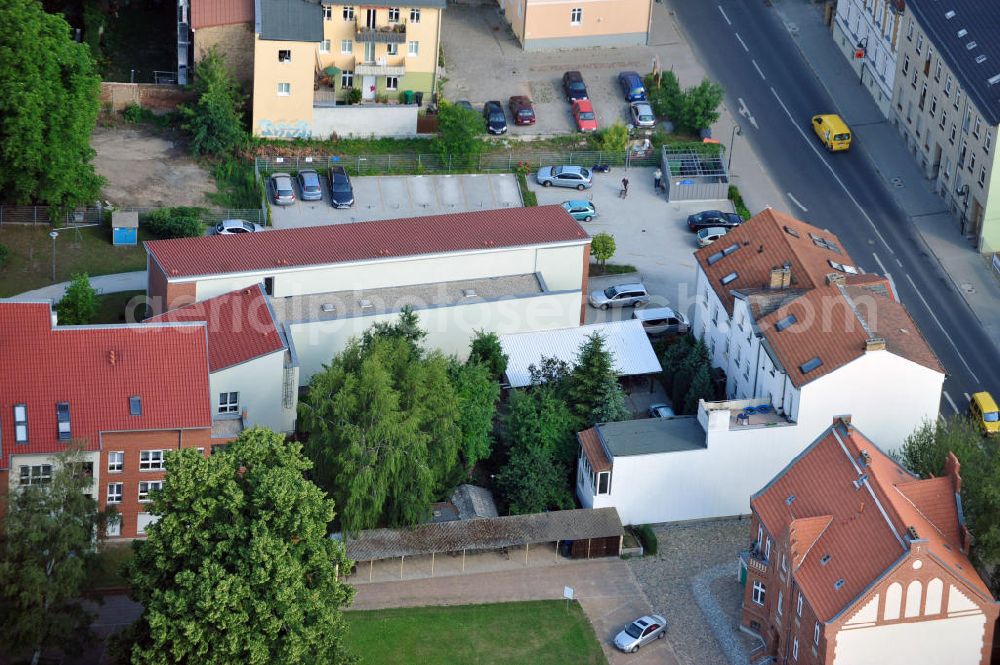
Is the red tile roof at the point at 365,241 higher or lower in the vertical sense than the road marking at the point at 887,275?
higher

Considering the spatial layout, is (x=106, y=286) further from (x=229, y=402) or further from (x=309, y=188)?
(x=229, y=402)

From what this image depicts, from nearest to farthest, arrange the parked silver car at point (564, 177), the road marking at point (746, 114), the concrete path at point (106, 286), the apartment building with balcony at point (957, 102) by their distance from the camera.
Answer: the concrete path at point (106, 286), the apartment building with balcony at point (957, 102), the parked silver car at point (564, 177), the road marking at point (746, 114)

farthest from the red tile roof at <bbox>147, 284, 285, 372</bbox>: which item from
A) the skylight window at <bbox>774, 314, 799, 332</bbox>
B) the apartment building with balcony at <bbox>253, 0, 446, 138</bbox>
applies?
the skylight window at <bbox>774, 314, 799, 332</bbox>

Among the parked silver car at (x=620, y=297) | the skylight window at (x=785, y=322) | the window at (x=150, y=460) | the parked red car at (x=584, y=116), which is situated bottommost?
the window at (x=150, y=460)

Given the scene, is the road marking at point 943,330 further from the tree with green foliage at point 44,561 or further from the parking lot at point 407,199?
the tree with green foliage at point 44,561

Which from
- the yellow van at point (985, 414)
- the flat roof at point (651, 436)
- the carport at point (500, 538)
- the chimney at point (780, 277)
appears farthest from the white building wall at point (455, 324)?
the yellow van at point (985, 414)

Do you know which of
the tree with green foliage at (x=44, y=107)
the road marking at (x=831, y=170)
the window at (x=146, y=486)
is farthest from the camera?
the road marking at (x=831, y=170)

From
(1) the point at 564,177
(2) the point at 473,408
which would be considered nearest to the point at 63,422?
(2) the point at 473,408

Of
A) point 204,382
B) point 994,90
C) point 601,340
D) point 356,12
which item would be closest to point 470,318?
point 601,340
